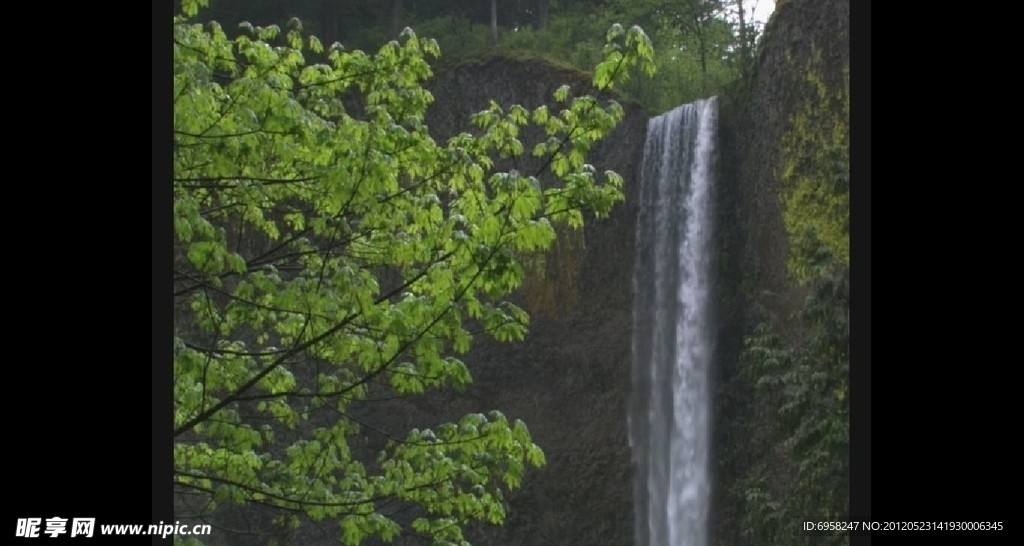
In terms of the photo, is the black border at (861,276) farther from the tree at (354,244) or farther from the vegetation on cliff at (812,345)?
the vegetation on cliff at (812,345)

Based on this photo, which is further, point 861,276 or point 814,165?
point 814,165

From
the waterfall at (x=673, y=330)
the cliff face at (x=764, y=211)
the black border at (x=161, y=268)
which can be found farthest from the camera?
the waterfall at (x=673, y=330)

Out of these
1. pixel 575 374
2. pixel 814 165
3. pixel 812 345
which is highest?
pixel 814 165

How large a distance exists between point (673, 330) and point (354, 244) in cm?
1626

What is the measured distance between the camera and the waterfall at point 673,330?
22281 millimetres

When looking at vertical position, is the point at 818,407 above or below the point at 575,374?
below

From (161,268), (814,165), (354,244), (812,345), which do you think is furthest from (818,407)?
(161,268)

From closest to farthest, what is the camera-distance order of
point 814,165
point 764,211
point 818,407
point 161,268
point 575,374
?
point 161,268 → point 818,407 → point 814,165 → point 764,211 → point 575,374

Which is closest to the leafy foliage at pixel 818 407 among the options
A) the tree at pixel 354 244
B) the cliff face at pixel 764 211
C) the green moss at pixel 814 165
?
the green moss at pixel 814 165

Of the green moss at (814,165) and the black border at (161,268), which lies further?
the green moss at (814,165)

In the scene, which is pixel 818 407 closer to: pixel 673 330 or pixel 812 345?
pixel 812 345

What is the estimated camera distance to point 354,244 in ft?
23.4

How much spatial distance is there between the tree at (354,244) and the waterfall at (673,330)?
15.3 m
